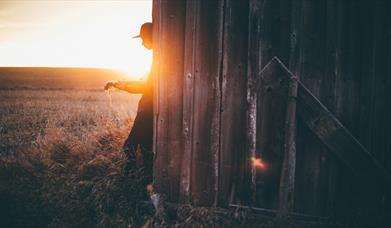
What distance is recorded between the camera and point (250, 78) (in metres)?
3.51

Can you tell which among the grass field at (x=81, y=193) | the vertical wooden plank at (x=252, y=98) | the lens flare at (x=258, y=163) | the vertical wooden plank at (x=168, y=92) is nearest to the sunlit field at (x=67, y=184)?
the grass field at (x=81, y=193)

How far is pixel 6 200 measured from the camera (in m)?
4.44

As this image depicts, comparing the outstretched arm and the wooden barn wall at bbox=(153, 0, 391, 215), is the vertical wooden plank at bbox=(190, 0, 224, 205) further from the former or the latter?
the outstretched arm

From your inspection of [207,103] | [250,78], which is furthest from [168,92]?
[250,78]

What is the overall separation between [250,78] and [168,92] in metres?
0.92

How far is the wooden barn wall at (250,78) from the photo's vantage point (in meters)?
3.35

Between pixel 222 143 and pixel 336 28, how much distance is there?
1618mm

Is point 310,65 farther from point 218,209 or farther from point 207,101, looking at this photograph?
point 218,209

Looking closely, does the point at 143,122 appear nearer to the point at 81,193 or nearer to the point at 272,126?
the point at 81,193

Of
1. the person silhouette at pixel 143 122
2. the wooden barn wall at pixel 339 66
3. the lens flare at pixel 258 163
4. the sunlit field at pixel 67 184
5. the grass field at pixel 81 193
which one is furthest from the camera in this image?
the person silhouette at pixel 143 122

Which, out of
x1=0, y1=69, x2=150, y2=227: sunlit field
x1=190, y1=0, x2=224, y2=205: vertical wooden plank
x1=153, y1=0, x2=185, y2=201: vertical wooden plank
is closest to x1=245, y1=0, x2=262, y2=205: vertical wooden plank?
x1=190, y1=0, x2=224, y2=205: vertical wooden plank

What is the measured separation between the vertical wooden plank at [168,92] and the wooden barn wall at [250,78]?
0.4 inches

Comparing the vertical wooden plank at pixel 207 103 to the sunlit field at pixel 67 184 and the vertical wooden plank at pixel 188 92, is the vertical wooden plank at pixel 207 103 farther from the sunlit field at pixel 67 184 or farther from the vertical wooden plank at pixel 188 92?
the sunlit field at pixel 67 184

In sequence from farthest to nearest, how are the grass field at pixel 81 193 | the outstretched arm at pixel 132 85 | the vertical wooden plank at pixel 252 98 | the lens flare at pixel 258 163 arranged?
the outstretched arm at pixel 132 85, the grass field at pixel 81 193, the lens flare at pixel 258 163, the vertical wooden plank at pixel 252 98
